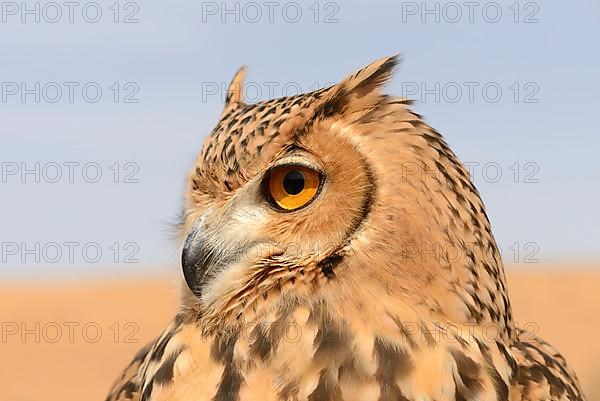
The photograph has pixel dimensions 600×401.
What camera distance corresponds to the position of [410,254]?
2744 mm

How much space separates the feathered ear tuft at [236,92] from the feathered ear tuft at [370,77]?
60 centimetres

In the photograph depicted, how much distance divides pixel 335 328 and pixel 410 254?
0.31 m

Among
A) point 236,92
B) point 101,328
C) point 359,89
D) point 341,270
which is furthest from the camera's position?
point 101,328

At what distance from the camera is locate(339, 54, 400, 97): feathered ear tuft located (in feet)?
9.56

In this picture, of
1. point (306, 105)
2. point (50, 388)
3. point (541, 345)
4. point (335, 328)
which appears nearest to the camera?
point (335, 328)

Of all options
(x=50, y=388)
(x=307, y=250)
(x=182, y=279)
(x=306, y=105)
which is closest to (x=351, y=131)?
(x=306, y=105)

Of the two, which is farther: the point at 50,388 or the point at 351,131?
the point at 50,388

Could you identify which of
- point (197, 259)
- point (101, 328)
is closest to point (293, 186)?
point (197, 259)

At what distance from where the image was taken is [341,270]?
2777mm

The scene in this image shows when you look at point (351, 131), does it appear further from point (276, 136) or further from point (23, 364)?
point (23, 364)

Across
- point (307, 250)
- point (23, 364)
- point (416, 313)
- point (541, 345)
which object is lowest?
point (23, 364)

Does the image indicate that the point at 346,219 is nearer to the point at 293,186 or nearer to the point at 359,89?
the point at 293,186

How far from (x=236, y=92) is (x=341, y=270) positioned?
1.10 meters

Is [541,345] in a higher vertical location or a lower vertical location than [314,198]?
lower
